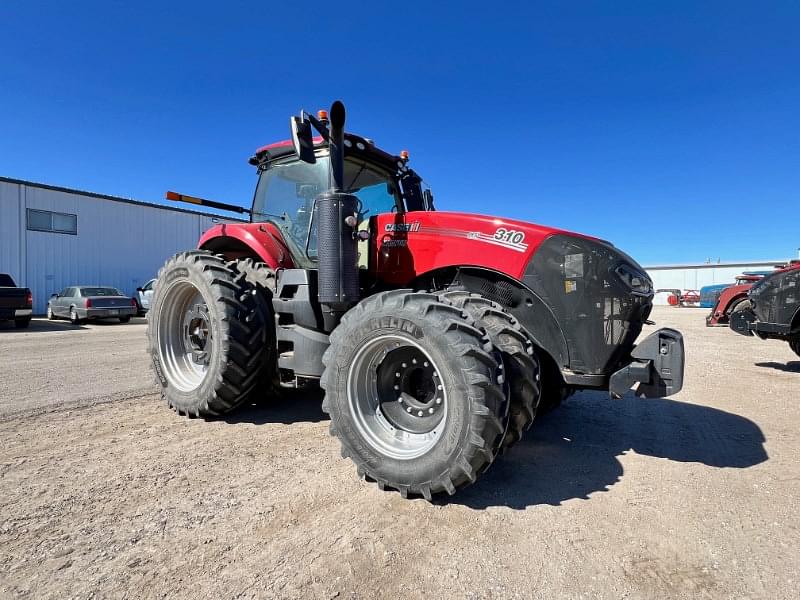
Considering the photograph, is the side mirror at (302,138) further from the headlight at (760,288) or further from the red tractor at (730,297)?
the red tractor at (730,297)

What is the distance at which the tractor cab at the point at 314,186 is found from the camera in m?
3.91

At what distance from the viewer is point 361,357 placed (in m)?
2.69

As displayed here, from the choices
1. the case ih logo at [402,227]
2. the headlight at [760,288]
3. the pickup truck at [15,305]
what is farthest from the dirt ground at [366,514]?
the pickup truck at [15,305]

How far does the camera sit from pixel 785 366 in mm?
7230

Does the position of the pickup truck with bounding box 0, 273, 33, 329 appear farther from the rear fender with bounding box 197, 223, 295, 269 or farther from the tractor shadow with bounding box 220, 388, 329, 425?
the tractor shadow with bounding box 220, 388, 329, 425

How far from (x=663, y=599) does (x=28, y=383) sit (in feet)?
20.6

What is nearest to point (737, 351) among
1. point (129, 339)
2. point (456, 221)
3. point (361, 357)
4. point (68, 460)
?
point (456, 221)

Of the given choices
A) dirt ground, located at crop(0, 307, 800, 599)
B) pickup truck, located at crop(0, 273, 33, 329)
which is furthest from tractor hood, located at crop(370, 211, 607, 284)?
pickup truck, located at crop(0, 273, 33, 329)

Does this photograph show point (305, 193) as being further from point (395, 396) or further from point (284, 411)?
point (395, 396)

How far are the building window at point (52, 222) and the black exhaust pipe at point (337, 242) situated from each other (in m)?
19.7

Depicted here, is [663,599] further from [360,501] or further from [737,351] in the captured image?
[737,351]

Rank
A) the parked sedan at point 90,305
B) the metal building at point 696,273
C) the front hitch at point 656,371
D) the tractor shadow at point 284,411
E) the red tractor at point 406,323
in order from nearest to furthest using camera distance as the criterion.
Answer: the red tractor at point 406,323 → the front hitch at point 656,371 → the tractor shadow at point 284,411 → the parked sedan at point 90,305 → the metal building at point 696,273

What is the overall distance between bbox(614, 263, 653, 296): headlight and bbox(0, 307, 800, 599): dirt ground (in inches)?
47.0

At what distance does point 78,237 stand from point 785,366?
23.0 metres
